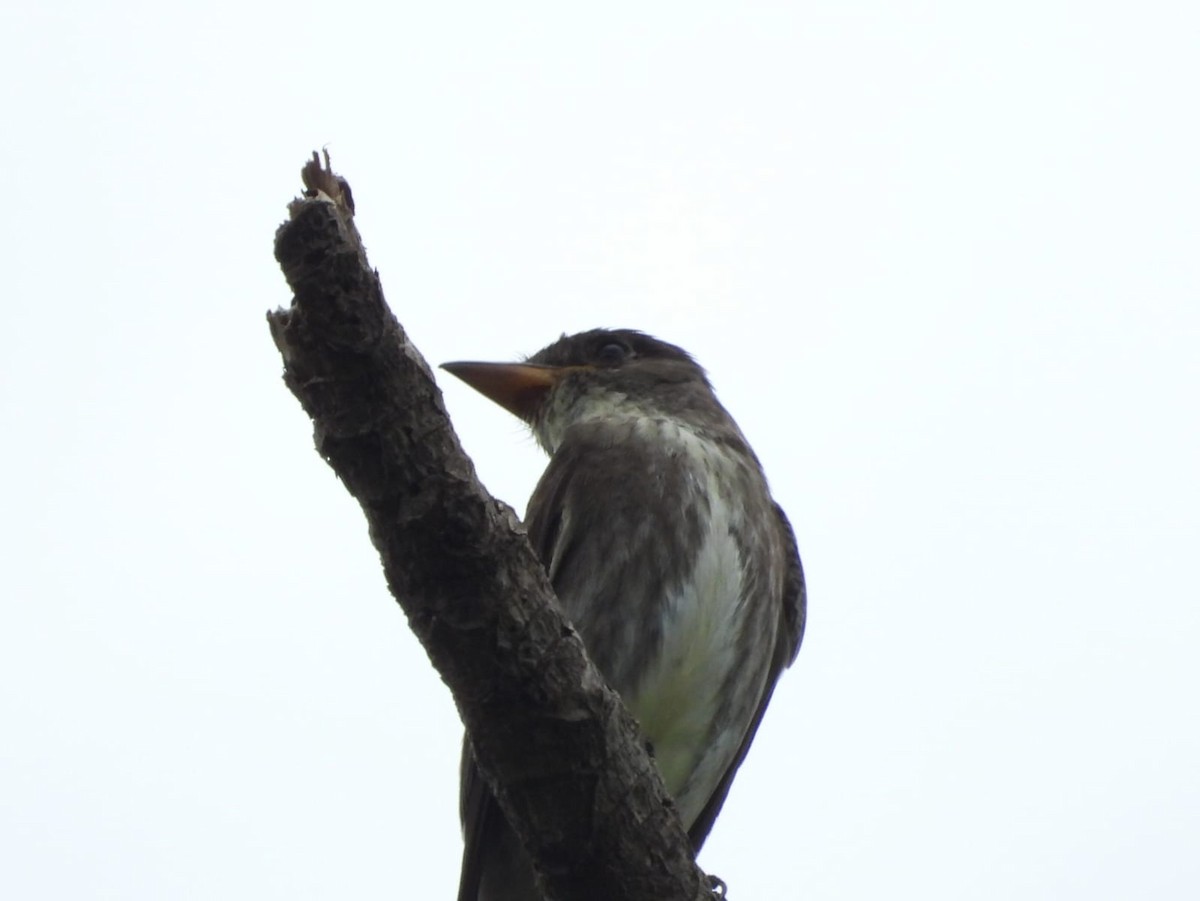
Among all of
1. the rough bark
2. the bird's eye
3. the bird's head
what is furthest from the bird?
the rough bark

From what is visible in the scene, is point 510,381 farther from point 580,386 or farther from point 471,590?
point 471,590

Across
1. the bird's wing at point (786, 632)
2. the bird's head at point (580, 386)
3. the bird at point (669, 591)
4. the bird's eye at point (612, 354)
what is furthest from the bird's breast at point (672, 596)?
the bird's eye at point (612, 354)

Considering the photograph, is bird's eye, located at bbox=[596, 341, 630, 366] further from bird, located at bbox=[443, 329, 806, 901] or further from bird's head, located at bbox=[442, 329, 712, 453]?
bird, located at bbox=[443, 329, 806, 901]

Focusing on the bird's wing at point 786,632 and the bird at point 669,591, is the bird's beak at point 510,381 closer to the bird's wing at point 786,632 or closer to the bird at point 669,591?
→ the bird at point 669,591

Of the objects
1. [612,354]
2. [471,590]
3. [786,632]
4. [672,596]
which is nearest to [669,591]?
[672,596]

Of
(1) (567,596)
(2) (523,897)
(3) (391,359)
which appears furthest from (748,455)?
(3) (391,359)
